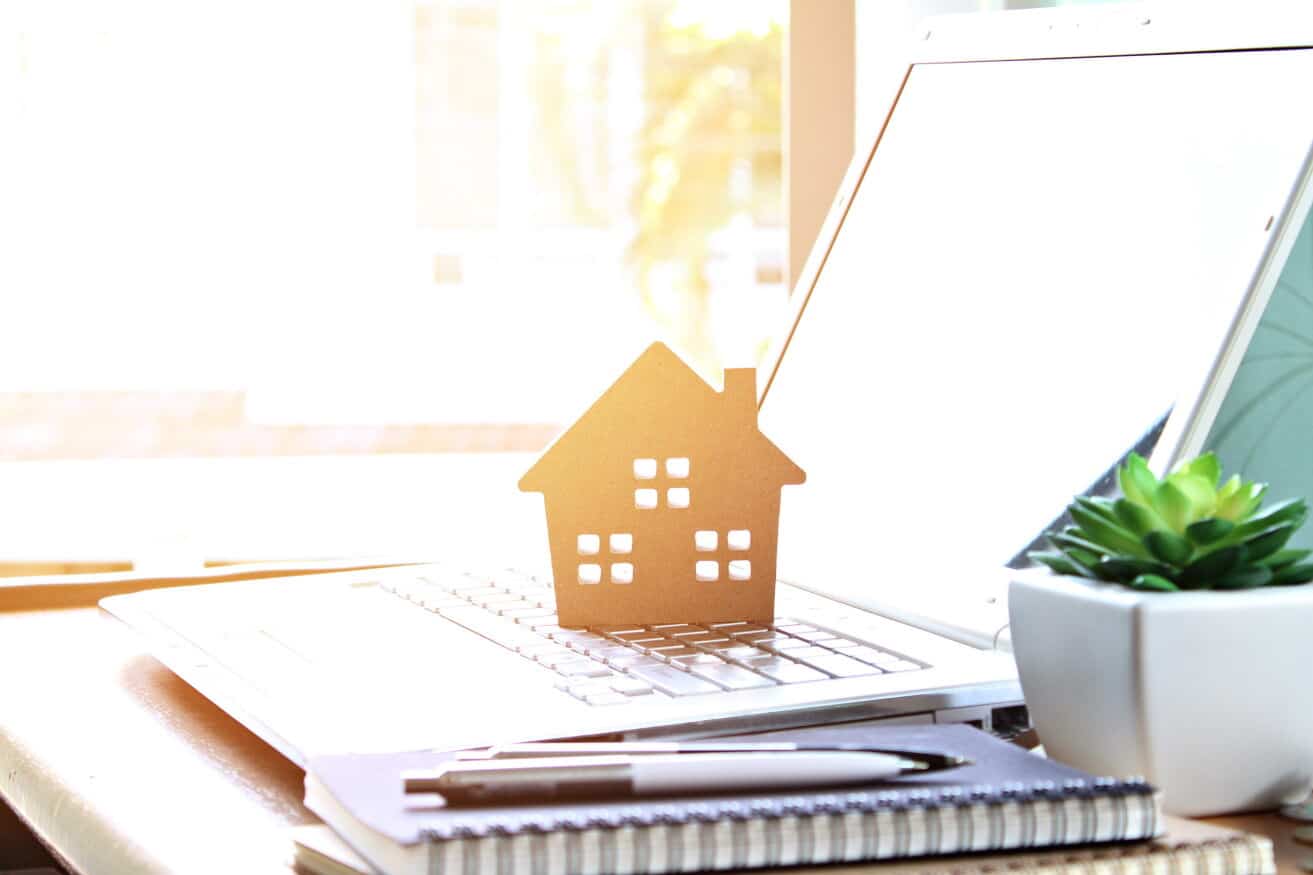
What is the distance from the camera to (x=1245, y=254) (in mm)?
722

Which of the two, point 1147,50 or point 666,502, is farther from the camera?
point 1147,50

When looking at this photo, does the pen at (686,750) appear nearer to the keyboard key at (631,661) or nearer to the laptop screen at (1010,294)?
the keyboard key at (631,661)

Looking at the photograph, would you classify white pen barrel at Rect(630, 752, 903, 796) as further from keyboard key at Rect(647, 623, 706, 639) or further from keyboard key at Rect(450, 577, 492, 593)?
keyboard key at Rect(450, 577, 492, 593)

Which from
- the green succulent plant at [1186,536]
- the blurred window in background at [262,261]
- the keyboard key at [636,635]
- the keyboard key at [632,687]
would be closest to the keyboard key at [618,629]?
the keyboard key at [636,635]

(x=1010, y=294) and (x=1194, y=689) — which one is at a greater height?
(x=1010, y=294)

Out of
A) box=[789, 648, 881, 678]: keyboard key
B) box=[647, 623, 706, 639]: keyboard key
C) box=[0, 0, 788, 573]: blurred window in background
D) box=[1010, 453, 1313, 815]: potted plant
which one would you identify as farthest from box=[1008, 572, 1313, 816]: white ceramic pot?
box=[0, 0, 788, 573]: blurred window in background

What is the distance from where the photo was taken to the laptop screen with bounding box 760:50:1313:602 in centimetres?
75

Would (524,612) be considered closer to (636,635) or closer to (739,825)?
(636,635)

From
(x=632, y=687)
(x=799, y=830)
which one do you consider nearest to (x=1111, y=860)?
(x=799, y=830)

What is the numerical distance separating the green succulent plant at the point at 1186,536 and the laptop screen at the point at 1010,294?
0.17 metres

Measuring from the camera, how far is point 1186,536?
1.75 ft

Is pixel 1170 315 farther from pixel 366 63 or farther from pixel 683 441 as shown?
pixel 366 63

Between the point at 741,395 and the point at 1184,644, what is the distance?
268 mm

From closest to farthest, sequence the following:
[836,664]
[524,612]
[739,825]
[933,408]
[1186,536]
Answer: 1. [739,825]
2. [1186,536]
3. [836,664]
4. [524,612]
5. [933,408]
